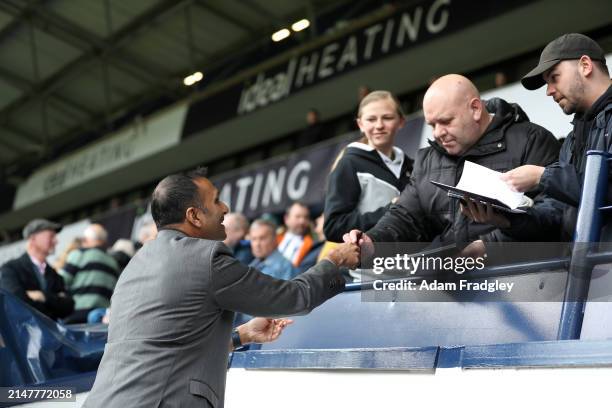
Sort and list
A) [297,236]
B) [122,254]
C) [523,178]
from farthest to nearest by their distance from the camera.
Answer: [122,254] < [297,236] < [523,178]

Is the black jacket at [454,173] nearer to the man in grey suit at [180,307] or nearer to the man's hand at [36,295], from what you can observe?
the man in grey suit at [180,307]

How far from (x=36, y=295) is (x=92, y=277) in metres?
0.92

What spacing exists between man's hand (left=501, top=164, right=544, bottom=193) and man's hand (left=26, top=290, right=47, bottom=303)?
400 centimetres

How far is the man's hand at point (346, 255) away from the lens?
2.77 m

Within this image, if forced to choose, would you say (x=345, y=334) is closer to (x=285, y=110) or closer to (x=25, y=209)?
(x=285, y=110)

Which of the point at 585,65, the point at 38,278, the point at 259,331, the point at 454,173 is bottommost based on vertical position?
the point at 259,331

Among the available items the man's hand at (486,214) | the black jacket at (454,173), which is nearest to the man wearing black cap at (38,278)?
the black jacket at (454,173)

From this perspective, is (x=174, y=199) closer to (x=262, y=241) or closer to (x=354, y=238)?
(x=354, y=238)

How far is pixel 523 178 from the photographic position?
2639mm

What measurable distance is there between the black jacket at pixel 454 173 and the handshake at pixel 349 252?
0.46ft

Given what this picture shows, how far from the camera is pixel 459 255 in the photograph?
9.16ft

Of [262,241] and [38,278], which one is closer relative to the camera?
[38,278]

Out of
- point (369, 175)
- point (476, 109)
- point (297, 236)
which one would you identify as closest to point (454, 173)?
point (476, 109)

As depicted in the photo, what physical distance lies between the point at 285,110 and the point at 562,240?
8.48 metres
